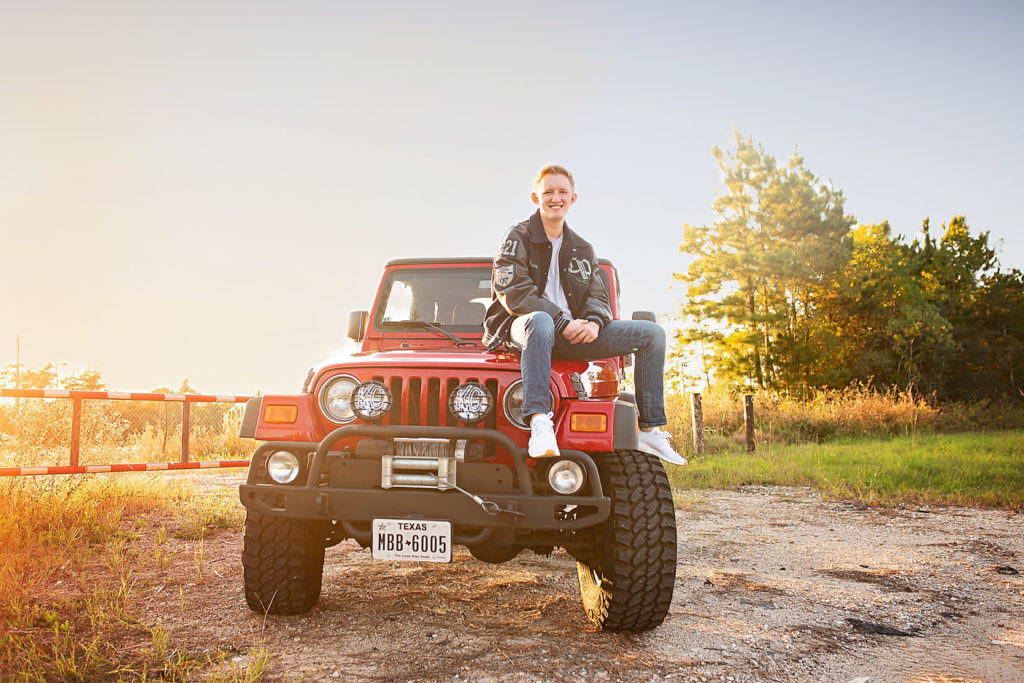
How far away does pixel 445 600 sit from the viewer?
12.5 ft

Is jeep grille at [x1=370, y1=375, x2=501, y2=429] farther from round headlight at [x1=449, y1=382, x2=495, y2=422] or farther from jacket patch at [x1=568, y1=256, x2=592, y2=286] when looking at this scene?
jacket patch at [x1=568, y1=256, x2=592, y2=286]

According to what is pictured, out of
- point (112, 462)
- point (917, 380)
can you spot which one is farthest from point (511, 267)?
point (917, 380)

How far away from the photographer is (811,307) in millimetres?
31391

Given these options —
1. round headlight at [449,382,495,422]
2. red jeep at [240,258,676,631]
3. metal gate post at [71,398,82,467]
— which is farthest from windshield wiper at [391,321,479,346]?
metal gate post at [71,398,82,467]

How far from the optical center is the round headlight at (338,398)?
3.22 m

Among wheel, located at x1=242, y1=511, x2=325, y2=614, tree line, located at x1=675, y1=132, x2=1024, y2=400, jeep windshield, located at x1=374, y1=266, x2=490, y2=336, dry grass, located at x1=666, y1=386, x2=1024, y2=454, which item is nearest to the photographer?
wheel, located at x1=242, y1=511, x2=325, y2=614

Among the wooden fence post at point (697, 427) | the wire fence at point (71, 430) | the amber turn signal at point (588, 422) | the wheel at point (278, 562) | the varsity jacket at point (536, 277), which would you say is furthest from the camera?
the wooden fence post at point (697, 427)

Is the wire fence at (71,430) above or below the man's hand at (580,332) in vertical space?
below

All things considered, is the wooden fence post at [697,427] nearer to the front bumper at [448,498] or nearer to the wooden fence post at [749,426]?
the wooden fence post at [749,426]

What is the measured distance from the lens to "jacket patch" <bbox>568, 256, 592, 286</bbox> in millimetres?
3703

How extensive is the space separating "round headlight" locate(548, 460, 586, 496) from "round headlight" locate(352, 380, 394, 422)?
2.65 feet

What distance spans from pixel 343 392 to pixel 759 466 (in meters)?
9.34

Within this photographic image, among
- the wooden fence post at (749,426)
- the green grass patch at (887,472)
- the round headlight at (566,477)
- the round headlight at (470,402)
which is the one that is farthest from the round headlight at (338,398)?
the wooden fence post at (749,426)

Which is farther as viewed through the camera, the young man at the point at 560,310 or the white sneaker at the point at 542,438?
the young man at the point at 560,310
